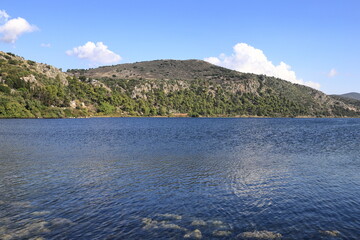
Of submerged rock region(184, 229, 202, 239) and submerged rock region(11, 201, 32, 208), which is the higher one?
submerged rock region(184, 229, 202, 239)

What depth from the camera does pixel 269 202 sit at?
21609 mm

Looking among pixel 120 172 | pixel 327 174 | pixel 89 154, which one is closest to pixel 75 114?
pixel 89 154

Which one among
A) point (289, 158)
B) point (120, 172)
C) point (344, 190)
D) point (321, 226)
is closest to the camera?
point (321, 226)

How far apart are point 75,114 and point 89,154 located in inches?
5506

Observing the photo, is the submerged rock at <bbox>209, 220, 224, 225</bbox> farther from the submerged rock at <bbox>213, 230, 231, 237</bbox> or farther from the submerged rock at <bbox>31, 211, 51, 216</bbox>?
the submerged rock at <bbox>31, 211, 51, 216</bbox>

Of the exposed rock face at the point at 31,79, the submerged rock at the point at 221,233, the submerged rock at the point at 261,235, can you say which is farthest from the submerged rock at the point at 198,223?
the exposed rock face at the point at 31,79

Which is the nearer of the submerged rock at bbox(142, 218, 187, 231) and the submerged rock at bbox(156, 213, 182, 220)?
the submerged rock at bbox(142, 218, 187, 231)

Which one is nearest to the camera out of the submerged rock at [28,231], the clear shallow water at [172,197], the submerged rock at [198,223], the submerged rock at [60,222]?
the submerged rock at [28,231]

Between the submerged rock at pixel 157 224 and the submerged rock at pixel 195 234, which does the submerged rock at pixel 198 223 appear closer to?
the submerged rock at pixel 195 234

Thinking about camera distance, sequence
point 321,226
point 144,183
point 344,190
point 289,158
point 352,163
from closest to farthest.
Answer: point 321,226
point 344,190
point 144,183
point 352,163
point 289,158

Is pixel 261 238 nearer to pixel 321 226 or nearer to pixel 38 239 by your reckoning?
pixel 321 226

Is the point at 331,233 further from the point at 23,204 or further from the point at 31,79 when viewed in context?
the point at 31,79

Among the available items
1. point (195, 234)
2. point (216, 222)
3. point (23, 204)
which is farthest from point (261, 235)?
point (23, 204)

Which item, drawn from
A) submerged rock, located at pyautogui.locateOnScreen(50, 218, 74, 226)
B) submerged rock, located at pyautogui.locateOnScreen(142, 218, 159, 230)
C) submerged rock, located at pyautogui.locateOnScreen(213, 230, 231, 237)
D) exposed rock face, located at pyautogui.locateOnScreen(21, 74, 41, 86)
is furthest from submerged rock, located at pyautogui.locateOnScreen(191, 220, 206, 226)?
exposed rock face, located at pyautogui.locateOnScreen(21, 74, 41, 86)
